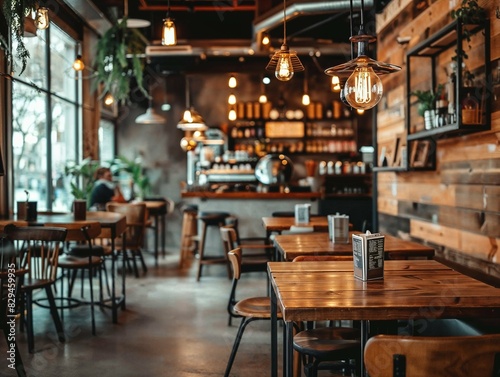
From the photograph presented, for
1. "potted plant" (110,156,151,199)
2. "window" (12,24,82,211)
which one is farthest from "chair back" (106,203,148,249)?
"potted plant" (110,156,151,199)

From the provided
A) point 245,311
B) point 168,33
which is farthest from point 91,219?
point 245,311

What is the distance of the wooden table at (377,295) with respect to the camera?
6.74ft

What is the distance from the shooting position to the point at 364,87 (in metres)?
2.87

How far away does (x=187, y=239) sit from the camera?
8.46m

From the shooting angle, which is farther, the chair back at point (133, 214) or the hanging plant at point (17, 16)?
the chair back at point (133, 214)

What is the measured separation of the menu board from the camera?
37.2 feet

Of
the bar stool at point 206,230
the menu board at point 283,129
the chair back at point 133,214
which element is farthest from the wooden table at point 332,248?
the menu board at point 283,129

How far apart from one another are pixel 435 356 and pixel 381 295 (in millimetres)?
585

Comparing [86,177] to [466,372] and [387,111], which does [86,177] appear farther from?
[466,372]

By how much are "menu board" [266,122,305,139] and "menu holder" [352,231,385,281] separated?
8.83 meters

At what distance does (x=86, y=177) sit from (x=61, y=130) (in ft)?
2.85

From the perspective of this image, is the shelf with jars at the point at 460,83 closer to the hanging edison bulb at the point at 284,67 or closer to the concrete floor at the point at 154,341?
the hanging edison bulb at the point at 284,67

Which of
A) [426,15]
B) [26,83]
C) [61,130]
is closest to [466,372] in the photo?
[426,15]

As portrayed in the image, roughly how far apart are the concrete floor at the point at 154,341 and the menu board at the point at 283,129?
5.25 metres
